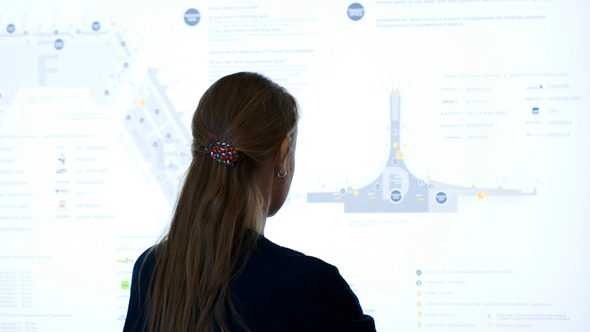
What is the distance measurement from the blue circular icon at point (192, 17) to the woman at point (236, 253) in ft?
3.41

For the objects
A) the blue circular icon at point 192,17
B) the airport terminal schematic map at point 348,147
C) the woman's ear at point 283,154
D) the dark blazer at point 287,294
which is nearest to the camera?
the dark blazer at point 287,294

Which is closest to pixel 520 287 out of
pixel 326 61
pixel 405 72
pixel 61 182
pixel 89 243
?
pixel 405 72

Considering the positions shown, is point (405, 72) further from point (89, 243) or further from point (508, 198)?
point (89, 243)

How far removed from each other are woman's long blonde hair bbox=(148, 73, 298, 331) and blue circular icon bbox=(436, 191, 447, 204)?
3.38ft

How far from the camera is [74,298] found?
204 centimetres

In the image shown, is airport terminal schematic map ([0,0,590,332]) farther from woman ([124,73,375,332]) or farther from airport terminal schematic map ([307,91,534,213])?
woman ([124,73,375,332])

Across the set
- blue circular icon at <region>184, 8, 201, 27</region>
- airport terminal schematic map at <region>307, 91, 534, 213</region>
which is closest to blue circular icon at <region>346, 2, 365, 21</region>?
airport terminal schematic map at <region>307, 91, 534, 213</region>

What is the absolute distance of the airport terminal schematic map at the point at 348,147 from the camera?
6.14ft

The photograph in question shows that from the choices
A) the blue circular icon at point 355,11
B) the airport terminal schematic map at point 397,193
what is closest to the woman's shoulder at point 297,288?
the airport terminal schematic map at point 397,193

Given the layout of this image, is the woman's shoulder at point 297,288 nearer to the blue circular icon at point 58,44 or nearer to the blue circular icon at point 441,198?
the blue circular icon at point 441,198

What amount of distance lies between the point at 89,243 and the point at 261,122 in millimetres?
1309

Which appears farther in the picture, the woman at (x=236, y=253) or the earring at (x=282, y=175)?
the earring at (x=282, y=175)

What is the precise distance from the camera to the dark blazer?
90cm

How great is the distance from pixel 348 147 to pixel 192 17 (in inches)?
29.2
